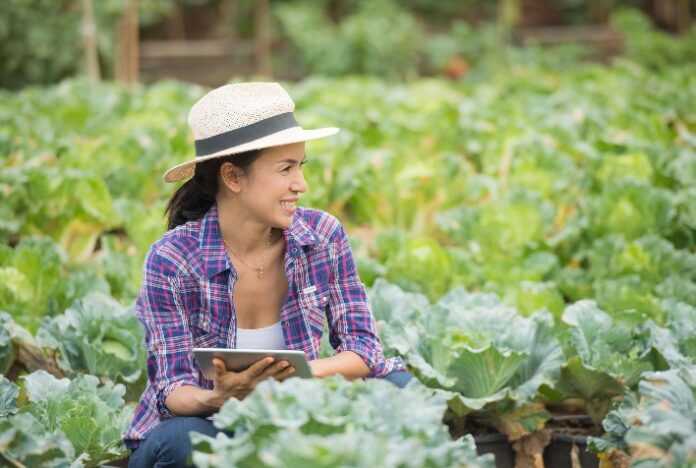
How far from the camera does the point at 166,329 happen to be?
291 centimetres

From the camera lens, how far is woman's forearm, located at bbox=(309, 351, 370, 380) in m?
2.90

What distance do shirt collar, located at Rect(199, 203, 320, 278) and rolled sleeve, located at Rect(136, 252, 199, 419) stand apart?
0.38 feet

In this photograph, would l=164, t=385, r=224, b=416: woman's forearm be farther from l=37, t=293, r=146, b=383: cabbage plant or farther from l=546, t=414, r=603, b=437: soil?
l=546, t=414, r=603, b=437: soil

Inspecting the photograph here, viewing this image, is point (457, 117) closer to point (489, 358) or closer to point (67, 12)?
Result: point (489, 358)

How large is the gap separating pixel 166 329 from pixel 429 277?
2229 millimetres

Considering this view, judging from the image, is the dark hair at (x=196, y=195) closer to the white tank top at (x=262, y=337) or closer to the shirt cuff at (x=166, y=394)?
the white tank top at (x=262, y=337)

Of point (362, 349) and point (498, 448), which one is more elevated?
point (362, 349)

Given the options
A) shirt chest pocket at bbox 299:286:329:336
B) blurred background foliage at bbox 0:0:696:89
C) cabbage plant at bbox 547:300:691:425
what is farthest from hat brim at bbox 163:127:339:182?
blurred background foliage at bbox 0:0:696:89

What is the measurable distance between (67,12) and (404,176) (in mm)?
8430

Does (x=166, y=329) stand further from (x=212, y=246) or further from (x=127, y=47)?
(x=127, y=47)

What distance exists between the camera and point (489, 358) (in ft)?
11.5

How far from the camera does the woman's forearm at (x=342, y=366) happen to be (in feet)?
9.50

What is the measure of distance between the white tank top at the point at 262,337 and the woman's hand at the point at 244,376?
1.12 feet

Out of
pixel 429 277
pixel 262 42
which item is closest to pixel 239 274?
pixel 429 277
